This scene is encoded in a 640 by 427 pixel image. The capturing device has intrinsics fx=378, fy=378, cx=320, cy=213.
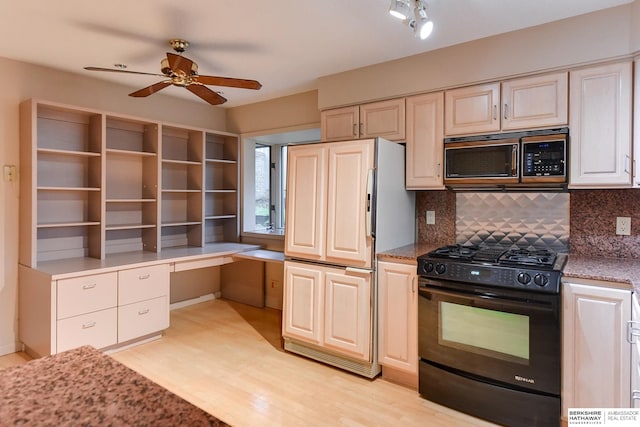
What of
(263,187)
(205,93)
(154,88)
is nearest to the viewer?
(154,88)

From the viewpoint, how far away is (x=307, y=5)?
2332mm

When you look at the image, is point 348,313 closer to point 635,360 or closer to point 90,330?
point 635,360

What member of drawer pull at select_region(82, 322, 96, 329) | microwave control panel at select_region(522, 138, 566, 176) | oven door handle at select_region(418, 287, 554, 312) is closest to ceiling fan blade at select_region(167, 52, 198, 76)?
drawer pull at select_region(82, 322, 96, 329)

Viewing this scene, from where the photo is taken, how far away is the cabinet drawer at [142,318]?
329cm

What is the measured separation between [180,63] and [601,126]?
2.73 meters

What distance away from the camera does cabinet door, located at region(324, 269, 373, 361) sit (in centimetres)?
282

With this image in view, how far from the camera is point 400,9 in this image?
196cm

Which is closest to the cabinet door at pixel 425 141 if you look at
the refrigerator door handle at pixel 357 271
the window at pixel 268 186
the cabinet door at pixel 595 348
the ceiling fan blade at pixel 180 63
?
the refrigerator door handle at pixel 357 271

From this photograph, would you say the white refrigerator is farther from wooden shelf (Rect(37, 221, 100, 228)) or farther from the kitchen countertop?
wooden shelf (Rect(37, 221, 100, 228))

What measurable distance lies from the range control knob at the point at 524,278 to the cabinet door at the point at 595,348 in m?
0.20

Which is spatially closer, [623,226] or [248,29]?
[623,226]

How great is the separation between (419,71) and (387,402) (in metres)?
2.49

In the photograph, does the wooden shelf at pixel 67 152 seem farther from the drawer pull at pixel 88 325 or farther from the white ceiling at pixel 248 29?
the drawer pull at pixel 88 325

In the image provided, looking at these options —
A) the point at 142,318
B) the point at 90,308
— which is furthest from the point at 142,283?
the point at 90,308
